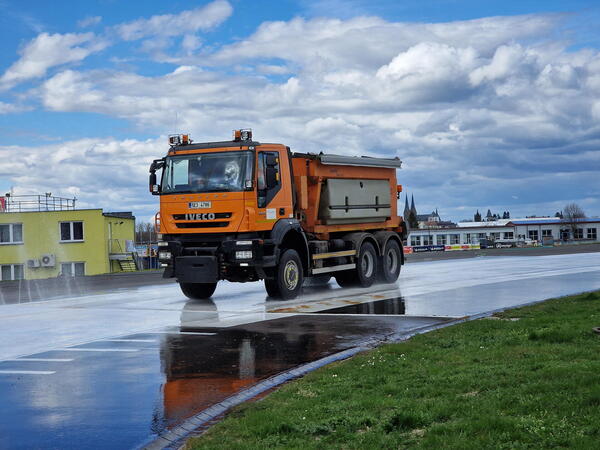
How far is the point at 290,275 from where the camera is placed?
18984 mm

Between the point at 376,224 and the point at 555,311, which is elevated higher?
the point at 376,224

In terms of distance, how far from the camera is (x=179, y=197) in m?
18.1

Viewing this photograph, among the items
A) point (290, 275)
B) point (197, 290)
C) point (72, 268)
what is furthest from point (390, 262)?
point (72, 268)

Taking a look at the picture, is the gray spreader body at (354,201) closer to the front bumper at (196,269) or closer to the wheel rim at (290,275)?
the wheel rim at (290,275)

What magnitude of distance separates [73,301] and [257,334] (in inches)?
333

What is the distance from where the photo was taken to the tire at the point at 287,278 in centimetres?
1852

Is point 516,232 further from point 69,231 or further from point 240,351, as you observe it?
point 240,351

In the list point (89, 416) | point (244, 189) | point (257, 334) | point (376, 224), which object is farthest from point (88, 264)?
point (89, 416)

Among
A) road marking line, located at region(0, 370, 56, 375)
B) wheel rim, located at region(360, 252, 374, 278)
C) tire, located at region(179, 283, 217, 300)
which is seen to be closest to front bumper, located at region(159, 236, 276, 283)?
tire, located at region(179, 283, 217, 300)

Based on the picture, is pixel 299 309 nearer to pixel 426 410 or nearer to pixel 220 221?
pixel 220 221

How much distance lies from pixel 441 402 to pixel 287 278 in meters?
12.3

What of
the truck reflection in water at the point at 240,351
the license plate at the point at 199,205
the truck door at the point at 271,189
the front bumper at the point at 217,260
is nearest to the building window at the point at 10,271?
the front bumper at the point at 217,260

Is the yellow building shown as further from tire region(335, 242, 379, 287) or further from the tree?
the tree

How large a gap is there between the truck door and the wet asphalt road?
2.03m
